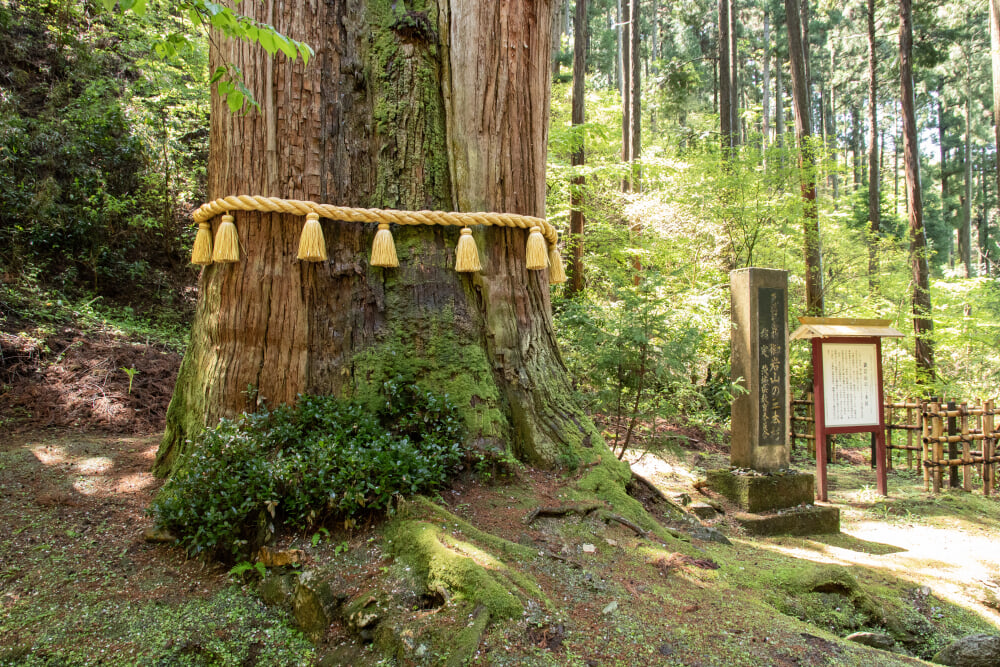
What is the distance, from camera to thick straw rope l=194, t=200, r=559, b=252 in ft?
10.9

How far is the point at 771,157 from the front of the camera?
1090cm

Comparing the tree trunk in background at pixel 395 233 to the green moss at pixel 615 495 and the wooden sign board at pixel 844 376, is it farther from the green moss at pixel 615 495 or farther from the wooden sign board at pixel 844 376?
the wooden sign board at pixel 844 376

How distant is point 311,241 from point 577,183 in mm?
9203

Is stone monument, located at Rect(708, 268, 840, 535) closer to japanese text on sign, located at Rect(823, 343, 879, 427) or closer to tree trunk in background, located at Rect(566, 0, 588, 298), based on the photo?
japanese text on sign, located at Rect(823, 343, 879, 427)

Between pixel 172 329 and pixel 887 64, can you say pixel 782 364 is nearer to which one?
pixel 172 329

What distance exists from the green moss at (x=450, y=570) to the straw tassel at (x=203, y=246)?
79.0 inches

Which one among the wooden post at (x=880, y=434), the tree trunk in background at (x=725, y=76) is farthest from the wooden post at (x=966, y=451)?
the tree trunk in background at (x=725, y=76)

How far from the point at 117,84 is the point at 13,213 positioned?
271 centimetres

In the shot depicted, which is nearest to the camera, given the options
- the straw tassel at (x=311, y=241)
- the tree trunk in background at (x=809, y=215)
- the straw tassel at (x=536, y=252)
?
the straw tassel at (x=311, y=241)

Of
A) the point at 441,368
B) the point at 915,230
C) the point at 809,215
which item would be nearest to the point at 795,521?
the point at 441,368

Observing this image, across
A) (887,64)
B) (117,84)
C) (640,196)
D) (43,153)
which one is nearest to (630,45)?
(640,196)

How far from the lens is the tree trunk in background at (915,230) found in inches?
481

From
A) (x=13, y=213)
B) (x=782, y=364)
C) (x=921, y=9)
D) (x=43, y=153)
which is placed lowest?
(x=782, y=364)

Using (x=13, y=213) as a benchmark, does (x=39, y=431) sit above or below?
below
